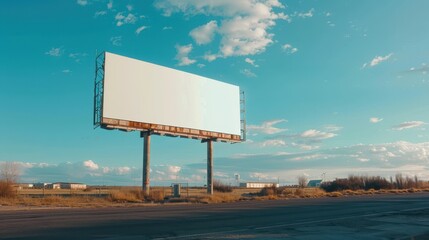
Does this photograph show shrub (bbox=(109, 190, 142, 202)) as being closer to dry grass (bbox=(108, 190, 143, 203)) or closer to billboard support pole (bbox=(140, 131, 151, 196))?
dry grass (bbox=(108, 190, 143, 203))

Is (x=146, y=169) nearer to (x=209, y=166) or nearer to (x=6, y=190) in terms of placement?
(x=209, y=166)

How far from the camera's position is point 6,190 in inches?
1147

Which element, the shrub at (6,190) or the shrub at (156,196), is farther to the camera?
the shrub at (156,196)

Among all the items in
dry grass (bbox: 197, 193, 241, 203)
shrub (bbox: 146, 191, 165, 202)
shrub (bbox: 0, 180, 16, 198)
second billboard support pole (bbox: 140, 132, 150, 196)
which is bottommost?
dry grass (bbox: 197, 193, 241, 203)

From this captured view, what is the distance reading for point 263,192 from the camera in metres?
47.5

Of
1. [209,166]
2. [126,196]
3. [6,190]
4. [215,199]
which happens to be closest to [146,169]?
[126,196]

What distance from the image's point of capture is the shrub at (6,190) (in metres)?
29.0

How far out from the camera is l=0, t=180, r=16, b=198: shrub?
29.0 meters

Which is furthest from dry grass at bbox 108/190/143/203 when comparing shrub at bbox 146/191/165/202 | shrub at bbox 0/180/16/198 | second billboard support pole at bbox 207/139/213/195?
second billboard support pole at bbox 207/139/213/195

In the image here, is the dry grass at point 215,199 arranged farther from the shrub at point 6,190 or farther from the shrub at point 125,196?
the shrub at point 6,190

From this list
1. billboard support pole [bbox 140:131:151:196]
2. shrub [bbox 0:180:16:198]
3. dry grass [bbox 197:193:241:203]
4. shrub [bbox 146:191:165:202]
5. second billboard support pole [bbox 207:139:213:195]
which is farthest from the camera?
second billboard support pole [bbox 207:139:213:195]

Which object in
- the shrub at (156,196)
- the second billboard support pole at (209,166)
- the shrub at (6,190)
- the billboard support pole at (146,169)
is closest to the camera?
the shrub at (6,190)

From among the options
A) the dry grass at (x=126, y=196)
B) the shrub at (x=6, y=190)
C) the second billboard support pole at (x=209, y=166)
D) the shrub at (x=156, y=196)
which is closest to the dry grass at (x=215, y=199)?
the shrub at (x=156, y=196)

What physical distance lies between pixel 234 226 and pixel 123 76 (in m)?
22.2
